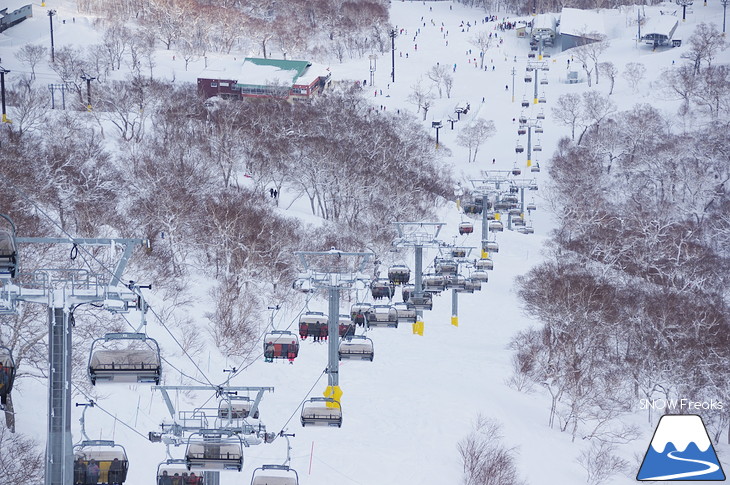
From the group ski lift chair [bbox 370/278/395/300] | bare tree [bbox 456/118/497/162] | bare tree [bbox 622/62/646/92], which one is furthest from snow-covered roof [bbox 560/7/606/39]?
ski lift chair [bbox 370/278/395/300]

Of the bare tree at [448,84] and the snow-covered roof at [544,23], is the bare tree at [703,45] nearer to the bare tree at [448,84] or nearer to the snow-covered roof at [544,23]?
the snow-covered roof at [544,23]

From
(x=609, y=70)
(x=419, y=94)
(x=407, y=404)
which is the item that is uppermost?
(x=609, y=70)

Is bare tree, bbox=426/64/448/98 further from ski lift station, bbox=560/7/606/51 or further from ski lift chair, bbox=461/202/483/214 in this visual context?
ski lift chair, bbox=461/202/483/214

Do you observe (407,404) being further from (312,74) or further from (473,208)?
(312,74)

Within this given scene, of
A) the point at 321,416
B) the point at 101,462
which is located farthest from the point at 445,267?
the point at 101,462

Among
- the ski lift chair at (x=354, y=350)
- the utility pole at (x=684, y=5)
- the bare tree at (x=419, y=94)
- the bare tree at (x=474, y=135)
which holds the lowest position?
the ski lift chair at (x=354, y=350)

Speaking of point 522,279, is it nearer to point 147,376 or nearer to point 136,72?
point 147,376

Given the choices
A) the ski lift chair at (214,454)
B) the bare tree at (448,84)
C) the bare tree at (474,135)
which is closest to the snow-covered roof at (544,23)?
the bare tree at (448,84)
